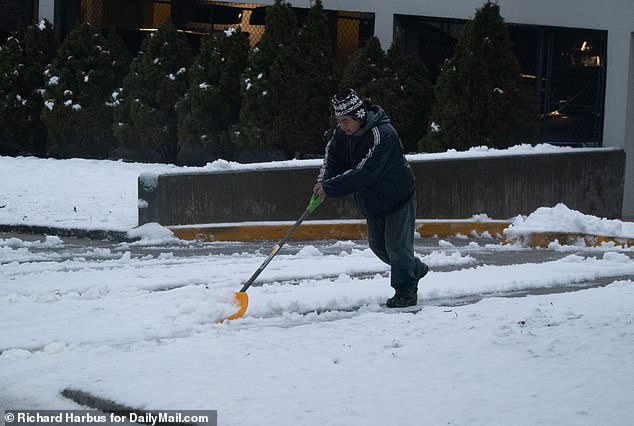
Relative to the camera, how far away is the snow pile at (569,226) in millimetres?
12602

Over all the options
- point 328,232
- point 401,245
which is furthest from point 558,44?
point 401,245

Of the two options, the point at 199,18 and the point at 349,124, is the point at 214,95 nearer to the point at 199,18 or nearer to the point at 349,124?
the point at 199,18

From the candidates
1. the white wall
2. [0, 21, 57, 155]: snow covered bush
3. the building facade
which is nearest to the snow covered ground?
the building facade

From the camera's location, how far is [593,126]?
63.1ft

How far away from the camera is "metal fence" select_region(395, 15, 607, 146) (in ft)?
62.7

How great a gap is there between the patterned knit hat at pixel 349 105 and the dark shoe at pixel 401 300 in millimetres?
1329

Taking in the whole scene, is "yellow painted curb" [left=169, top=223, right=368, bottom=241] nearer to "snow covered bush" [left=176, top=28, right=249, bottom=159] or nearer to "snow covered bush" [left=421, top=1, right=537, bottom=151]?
"snow covered bush" [left=421, top=1, right=537, bottom=151]

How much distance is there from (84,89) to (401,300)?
13.7 metres

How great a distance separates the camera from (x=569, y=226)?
12688mm

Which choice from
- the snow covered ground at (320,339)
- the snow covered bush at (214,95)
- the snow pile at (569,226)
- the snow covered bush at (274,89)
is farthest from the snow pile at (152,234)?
the snow covered bush at (214,95)

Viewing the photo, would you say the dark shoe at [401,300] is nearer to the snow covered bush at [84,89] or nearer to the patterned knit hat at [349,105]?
the patterned knit hat at [349,105]

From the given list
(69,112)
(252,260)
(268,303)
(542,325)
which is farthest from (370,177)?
(69,112)

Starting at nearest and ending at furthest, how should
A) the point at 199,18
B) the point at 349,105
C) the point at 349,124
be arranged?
the point at 349,105, the point at 349,124, the point at 199,18

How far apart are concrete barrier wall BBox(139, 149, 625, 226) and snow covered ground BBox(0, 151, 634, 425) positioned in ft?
4.93
